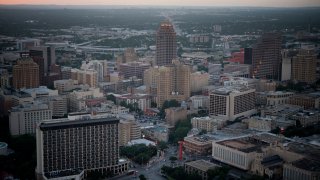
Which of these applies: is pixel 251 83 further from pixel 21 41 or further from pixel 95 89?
pixel 21 41

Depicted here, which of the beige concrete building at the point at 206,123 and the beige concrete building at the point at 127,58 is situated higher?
the beige concrete building at the point at 127,58

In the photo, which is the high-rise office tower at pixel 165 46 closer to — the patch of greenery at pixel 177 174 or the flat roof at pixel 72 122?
the flat roof at pixel 72 122

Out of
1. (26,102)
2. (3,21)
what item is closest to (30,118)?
(26,102)

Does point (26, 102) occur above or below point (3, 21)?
below

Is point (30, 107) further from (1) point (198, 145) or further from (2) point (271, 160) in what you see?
(2) point (271, 160)

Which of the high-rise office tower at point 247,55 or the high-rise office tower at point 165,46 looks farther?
the high-rise office tower at point 247,55

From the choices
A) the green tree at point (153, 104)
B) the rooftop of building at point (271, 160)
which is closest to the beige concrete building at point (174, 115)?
the green tree at point (153, 104)
